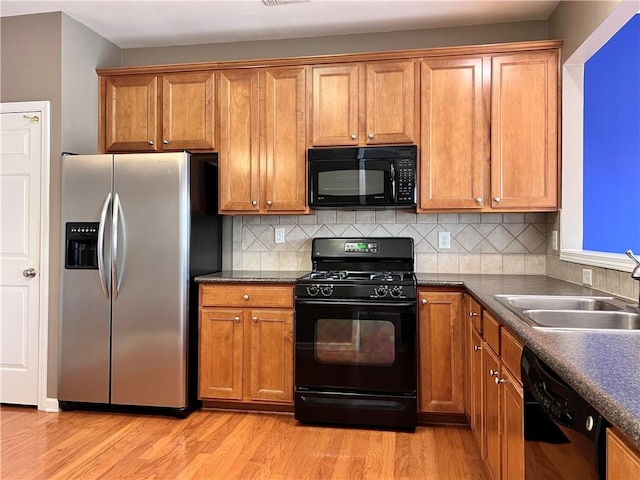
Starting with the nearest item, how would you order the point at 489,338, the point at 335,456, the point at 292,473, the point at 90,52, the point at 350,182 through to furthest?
the point at 489,338 < the point at 292,473 < the point at 335,456 < the point at 350,182 < the point at 90,52

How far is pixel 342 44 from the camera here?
133 inches

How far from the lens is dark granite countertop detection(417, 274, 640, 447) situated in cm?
83

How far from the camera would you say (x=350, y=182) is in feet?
10.0

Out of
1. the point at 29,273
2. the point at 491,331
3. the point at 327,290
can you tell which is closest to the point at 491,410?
the point at 491,331

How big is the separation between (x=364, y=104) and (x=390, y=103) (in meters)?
0.17

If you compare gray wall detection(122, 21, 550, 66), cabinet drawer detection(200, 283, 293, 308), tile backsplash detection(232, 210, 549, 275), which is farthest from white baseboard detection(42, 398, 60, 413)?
gray wall detection(122, 21, 550, 66)

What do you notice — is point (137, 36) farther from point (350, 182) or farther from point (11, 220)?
point (350, 182)

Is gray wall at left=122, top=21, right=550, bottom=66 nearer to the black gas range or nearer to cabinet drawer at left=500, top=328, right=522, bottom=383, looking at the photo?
the black gas range

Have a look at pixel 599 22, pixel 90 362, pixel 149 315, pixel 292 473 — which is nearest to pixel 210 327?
pixel 149 315

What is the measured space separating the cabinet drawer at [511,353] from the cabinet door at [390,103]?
162 centimetres

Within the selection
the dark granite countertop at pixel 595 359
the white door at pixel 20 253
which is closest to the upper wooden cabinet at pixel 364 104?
the dark granite countertop at pixel 595 359

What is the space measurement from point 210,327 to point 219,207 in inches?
32.3

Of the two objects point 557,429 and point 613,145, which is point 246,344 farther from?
point 613,145

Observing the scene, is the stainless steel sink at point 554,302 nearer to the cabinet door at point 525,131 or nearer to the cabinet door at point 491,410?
the cabinet door at point 491,410
